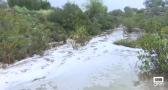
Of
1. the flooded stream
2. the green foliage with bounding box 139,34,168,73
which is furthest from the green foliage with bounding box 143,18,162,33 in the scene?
the flooded stream

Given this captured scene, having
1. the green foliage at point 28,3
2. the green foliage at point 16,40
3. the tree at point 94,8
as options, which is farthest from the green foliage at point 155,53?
the tree at point 94,8

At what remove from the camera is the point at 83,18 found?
128 ft

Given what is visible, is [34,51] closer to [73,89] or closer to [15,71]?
[15,71]

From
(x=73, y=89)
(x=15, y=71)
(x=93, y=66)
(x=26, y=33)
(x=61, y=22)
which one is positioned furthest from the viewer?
(x=61, y=22)

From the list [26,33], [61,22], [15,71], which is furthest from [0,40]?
[61,22]

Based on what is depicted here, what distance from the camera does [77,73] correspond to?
58.9 ft

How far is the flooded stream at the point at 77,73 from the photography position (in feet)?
48.4

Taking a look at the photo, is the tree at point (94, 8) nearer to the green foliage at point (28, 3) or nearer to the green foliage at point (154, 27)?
the green foliage at point (28, 3)

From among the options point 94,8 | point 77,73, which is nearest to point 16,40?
point 77,73

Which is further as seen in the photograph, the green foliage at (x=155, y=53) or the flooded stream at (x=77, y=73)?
the green foliage at (x=155, y=53)

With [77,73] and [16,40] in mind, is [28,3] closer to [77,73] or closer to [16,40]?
[16,40]

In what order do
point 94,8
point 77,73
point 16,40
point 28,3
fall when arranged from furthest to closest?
point 94,8 < point 28,3 < point 16,40 < point 77,73

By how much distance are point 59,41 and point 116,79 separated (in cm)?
1595

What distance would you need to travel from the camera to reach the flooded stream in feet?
48.4
